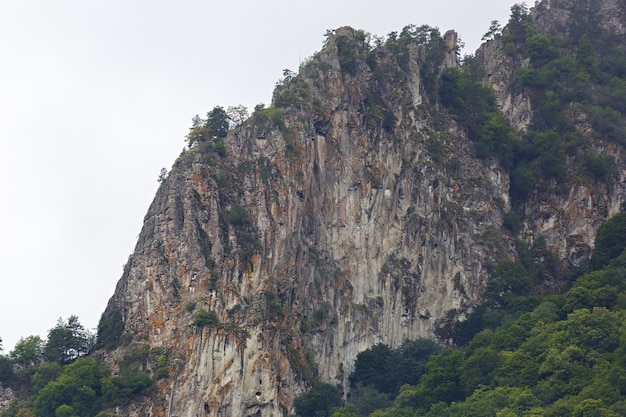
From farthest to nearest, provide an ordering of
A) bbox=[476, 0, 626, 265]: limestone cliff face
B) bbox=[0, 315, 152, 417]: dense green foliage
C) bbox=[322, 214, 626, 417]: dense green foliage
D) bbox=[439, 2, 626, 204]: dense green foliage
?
bbox=[439, 2, 626, 204]: dense green foliage, bbox=[476, 0, 626, 265]: limestone cliff face, bbox=[0, 315, 152, 417]: dense green foliage, bbox=[322, 214, 626, 417]: dense green foliage

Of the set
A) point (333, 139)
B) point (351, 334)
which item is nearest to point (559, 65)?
point (333, 139)

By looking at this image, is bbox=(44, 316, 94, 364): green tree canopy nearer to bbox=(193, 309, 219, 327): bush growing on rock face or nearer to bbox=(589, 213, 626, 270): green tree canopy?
bbox=(193, 309, 219, 327): bush growing on rock face

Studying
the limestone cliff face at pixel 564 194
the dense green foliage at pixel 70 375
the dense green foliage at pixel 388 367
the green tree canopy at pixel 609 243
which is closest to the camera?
the dense green foliage at pixel 70 375

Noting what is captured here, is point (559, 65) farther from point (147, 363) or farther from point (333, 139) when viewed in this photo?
point (147, 363)

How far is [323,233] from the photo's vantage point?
12069 cm

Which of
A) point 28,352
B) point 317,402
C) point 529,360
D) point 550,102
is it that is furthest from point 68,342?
point 550,102

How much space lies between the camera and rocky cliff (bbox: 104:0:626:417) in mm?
110125

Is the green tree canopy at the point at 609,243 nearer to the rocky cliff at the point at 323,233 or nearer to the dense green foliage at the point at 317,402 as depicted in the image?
the rocky cliff at the point at 323,233

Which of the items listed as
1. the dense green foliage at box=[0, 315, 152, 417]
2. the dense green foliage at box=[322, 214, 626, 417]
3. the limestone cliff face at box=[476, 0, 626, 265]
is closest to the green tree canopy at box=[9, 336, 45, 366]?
the dense green foliage at box=[0, 315, 152, 417]

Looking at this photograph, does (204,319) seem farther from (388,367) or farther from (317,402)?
(388,367)

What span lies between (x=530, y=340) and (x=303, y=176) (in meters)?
21.9

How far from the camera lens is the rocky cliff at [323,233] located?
110 m

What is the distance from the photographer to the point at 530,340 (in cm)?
11075

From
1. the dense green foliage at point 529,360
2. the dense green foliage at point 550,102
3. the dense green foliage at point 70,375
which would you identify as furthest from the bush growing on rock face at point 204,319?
the dense green foliage at point 550,102
